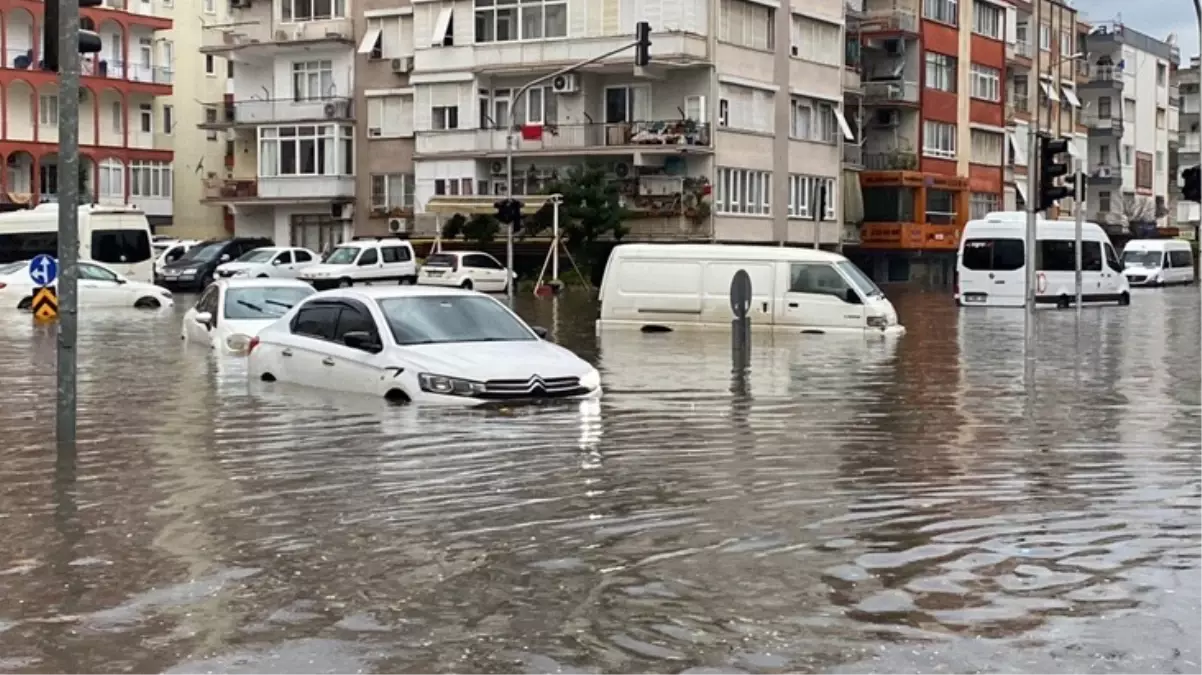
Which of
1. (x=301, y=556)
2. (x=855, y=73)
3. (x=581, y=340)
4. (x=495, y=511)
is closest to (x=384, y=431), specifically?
(x=495, y=511)

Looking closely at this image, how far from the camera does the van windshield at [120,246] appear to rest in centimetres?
5169

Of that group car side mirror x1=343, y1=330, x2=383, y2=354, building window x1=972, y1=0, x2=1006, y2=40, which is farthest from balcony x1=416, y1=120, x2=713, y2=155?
car side mirror x1=343, y1=330, x2=383, y2=354

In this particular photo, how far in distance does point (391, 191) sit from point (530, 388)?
2048 inches

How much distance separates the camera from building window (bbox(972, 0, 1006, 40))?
7925cm

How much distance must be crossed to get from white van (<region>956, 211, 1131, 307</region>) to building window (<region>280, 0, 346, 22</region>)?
30.3 m

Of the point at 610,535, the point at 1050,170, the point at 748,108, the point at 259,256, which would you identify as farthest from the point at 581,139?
the point at 610,535

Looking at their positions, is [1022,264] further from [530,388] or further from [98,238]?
[530,388]

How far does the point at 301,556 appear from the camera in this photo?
916 cm

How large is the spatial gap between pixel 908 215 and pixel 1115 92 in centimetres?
3369

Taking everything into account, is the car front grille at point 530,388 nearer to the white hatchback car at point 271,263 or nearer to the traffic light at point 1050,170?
the traffic light at point 1050,170

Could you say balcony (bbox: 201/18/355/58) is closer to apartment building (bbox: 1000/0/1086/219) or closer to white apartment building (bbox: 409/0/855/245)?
white apartment building (bbox: 409/0/855/245)

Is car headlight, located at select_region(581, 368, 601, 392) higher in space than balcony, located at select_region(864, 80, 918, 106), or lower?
lower

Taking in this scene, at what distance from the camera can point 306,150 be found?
68.8 meters

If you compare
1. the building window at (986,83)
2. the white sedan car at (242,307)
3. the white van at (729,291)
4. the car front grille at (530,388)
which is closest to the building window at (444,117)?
the building window at (986,83)
